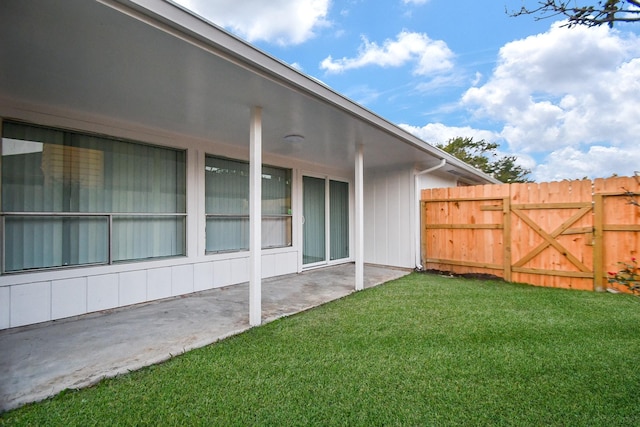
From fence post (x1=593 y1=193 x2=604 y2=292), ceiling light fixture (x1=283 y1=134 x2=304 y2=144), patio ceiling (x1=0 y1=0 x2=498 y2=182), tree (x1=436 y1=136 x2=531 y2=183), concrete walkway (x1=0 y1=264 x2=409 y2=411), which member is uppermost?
tree (x1=436 y1=136 x2=531 y2=183)

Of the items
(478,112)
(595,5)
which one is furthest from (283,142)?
(478,112)

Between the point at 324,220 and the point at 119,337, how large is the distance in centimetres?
458

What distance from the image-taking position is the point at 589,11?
1.14 meters

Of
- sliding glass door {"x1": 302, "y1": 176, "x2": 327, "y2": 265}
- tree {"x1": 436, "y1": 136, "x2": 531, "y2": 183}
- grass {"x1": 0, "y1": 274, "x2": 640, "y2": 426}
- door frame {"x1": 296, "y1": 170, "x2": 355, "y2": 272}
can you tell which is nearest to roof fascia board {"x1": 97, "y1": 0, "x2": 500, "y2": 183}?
grass {"x1": 0, "y1": 274, "x2": 640, "y2": 426}

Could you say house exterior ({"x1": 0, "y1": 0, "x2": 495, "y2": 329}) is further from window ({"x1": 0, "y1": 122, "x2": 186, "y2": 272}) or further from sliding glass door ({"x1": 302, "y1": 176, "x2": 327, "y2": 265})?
sliding glass door ({"x1": 302, "y1": 176, "x2": 327, "y2": 265})

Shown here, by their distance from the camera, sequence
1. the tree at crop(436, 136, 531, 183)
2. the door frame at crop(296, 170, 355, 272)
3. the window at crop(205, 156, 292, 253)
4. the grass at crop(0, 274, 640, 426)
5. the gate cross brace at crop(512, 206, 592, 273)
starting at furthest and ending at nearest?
the tree at crop(436, 136, 531, 183) < the door frame at crop(296, 170, 355, 272) < the window at crop(205, 156, 292, 253) < the gate cross brace at crop(512, 206, 592, 273) < the grass at crop(0, 274, 640, 426)

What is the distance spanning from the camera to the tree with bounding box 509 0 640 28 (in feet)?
3.53

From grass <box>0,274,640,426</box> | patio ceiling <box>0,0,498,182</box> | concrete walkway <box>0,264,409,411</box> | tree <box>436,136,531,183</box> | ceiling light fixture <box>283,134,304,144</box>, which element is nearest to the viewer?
grass <box>0,274,640,426</box>

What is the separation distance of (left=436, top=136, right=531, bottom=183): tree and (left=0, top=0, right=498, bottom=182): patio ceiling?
1868cm

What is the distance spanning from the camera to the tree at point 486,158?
2067 cm

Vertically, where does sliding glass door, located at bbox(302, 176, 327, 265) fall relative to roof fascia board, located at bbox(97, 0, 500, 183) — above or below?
below

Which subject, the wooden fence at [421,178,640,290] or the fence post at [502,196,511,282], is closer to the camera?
the wooden fence at [421,178,640,290]

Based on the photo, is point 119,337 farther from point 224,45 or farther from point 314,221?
point 314,221

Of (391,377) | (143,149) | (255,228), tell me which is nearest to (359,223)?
(255,228)
